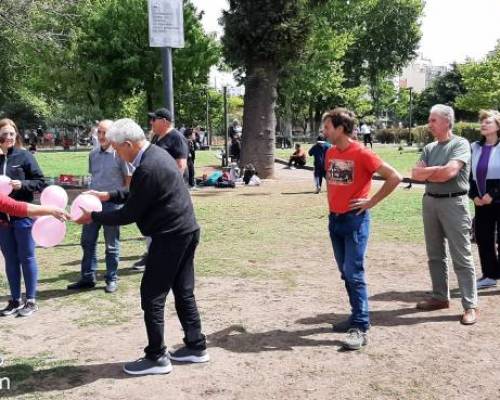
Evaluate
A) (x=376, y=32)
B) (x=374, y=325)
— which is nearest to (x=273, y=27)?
(x=374, y=325)

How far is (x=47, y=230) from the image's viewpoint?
4586 millimetres

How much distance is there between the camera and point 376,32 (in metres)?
56.8

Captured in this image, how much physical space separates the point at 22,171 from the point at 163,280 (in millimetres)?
2223

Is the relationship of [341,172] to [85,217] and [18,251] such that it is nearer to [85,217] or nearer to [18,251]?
[85,217]

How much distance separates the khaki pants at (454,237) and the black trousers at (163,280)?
2.26 metres

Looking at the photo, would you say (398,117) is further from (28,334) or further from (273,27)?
(28,334)

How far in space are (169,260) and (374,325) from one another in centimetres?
212

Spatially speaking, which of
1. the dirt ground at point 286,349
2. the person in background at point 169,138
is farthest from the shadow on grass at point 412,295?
the person in background at point 169,138

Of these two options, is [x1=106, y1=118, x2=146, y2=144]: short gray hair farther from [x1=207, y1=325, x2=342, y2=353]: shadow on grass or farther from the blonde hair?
the blonde hair

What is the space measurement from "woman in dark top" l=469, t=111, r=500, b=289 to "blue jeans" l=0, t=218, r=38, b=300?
4.46 m

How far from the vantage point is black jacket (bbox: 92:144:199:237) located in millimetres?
3816

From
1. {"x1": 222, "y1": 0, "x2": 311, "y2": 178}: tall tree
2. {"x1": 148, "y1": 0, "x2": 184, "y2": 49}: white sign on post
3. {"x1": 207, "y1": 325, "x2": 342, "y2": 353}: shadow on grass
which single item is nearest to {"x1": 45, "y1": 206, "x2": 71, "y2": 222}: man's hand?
{"x1": 207, "y1": 325, "x2": 342, "y2": 353}: shadow on grass

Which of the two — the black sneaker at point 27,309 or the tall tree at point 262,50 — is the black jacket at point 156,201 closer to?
the black sneaker at point 27,309

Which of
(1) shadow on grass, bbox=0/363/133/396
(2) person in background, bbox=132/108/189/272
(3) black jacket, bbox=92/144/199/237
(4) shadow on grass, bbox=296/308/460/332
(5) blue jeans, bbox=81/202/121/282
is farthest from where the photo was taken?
(2) person in background, bbox=132/108/189/272
